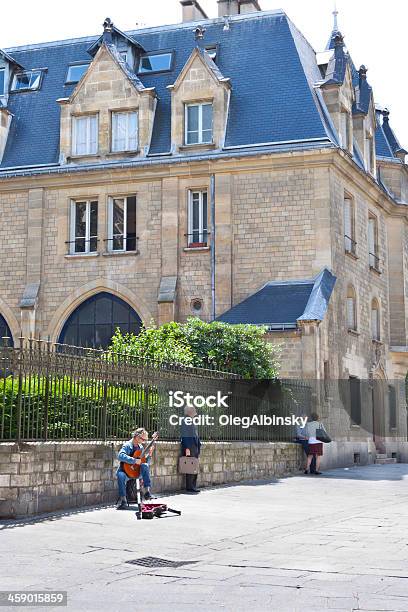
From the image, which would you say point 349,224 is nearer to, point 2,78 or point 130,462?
point 2,78

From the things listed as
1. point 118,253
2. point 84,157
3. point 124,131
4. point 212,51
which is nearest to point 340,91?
point 212,51

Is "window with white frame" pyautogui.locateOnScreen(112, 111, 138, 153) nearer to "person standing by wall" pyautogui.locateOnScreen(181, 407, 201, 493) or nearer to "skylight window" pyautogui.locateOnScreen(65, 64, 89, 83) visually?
"skylight window" pyautogui.locateOnScreen(65, 64, 89, 83)

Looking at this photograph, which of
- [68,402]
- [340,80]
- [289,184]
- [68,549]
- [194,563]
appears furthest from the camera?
[340,80]

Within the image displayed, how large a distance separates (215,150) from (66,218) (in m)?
5.18

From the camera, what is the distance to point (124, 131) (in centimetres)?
2998

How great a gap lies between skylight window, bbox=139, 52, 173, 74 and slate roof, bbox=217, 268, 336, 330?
29.6 feet

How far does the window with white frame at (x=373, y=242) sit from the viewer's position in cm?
3253

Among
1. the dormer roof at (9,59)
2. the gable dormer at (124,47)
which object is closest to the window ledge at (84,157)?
the gable dormer at (124,47)

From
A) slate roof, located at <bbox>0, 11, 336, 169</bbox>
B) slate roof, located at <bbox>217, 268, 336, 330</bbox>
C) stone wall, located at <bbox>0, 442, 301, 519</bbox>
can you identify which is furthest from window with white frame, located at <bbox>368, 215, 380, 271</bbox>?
stone wall, located at <bbox>0, 442, 301, 519</bbox>

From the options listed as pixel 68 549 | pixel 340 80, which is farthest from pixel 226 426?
pixel 340 80

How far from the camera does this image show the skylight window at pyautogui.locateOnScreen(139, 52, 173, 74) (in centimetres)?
3169

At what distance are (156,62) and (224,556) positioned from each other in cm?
2469

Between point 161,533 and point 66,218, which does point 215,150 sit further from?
point 161,533

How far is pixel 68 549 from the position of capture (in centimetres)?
1016
